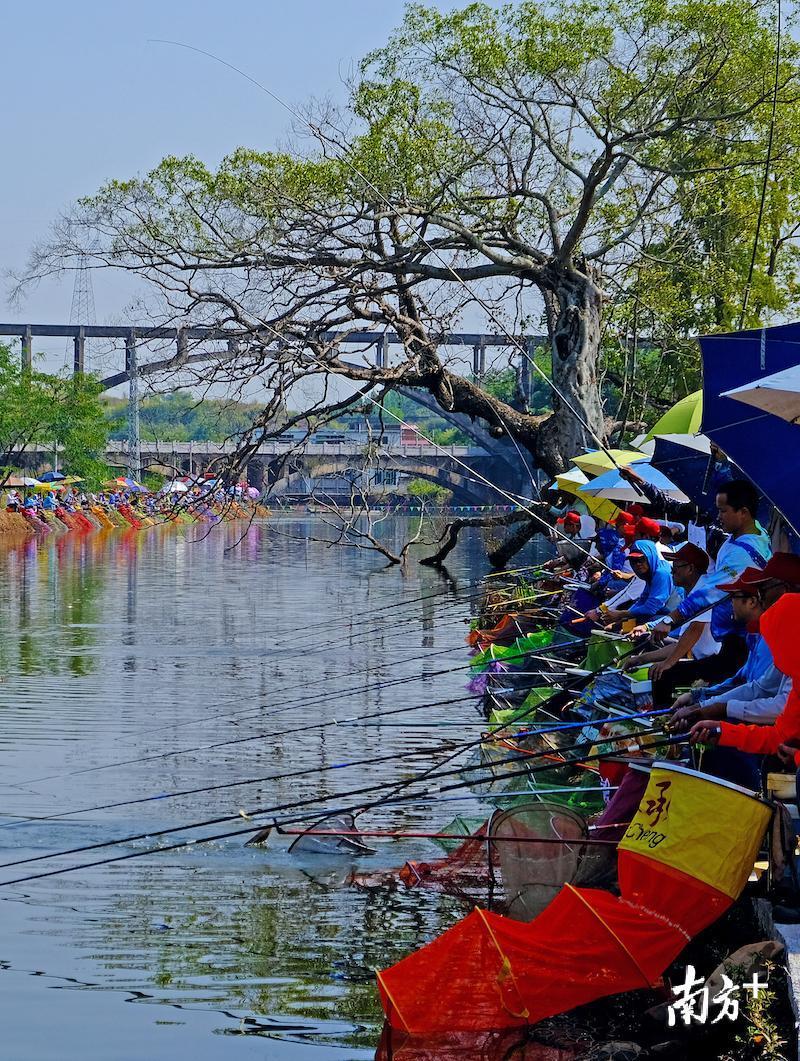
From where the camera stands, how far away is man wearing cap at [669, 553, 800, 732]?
19.7 ft

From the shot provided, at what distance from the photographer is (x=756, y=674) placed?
6430 mm

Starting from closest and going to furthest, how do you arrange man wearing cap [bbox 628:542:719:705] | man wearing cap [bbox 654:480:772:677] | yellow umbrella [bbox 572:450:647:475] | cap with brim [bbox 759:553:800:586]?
1. cap with brim [bbox 759:553:800:586]
2. man wearing cap [bbox 654:480:772:677]
3. man wearing cap [bbox 628:542:719:705]
4. yellow umbrella [bbox 572:450:647:475]

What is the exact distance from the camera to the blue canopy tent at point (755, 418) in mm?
7172

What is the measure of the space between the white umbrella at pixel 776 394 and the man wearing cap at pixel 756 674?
2.05 ft

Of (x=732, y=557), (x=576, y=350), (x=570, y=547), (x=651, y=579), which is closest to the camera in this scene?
(x=732, y=557)

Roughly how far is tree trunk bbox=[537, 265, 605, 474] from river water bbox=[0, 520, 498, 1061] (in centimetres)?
358

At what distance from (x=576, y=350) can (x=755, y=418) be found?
1663 cm

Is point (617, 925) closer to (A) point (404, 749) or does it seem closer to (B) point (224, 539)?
(A) point (404, 749)

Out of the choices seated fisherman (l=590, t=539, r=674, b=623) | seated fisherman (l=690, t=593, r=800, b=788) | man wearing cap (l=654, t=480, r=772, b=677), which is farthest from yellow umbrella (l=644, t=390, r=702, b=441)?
seated fisherman (l=690, t=593, r=800, b=788)

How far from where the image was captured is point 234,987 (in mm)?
6875

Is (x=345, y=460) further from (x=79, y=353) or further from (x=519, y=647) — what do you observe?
(x=519, y=647)

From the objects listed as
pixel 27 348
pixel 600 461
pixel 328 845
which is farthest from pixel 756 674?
pixel 27 348

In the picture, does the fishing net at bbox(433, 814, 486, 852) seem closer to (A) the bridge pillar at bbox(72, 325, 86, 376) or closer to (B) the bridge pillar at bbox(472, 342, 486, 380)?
(B) the bridge pillar at bbox(472, 342, 486, 380)

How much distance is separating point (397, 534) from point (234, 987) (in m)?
63.3
